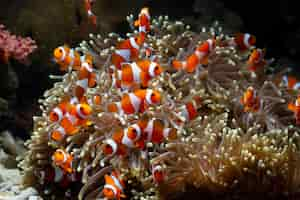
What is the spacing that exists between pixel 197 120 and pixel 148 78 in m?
0.53

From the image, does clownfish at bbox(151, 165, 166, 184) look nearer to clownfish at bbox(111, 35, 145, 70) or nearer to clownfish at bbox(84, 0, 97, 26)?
clownfish at bbox(111, 35, 145, 70)

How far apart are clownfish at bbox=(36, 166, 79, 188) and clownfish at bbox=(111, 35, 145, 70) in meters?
1.08

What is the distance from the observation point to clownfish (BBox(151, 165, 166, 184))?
9.46 feet

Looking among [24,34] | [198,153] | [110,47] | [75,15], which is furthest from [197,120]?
[24,34]

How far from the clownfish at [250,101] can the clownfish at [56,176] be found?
5.15ft

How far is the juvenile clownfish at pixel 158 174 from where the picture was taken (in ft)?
9.46

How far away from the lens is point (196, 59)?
3.68m

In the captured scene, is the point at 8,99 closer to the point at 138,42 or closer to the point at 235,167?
the point at 138,42

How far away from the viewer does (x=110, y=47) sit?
4.31 meters

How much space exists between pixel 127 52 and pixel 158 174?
4.55 feet

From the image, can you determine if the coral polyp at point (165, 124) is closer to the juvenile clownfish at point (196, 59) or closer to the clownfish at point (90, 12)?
the juvenile clownfish at point (196, 59)

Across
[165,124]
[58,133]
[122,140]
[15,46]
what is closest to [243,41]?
[165,124]

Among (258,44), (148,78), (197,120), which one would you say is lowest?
(197,120)

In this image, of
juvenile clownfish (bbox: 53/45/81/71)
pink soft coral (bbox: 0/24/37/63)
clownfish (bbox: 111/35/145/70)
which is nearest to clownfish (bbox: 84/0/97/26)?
pink soft coral (bbox: 0/24/37/63)
